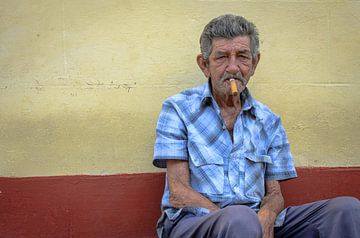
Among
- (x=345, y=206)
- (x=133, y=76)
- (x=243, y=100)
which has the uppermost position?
(x=133, y=76)

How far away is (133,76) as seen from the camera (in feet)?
11.7

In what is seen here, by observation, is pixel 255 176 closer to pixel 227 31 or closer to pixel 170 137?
pixel 170 137

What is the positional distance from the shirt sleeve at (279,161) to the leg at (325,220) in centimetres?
21

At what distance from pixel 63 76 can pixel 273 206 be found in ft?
4.30

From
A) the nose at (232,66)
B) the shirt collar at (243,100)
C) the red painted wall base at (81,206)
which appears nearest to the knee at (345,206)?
the shirt collar at (243,100)

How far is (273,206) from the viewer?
3104 millimetres

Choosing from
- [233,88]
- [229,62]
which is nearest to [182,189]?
[233,88]

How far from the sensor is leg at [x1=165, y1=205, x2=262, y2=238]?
2.49m

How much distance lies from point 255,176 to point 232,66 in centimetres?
55

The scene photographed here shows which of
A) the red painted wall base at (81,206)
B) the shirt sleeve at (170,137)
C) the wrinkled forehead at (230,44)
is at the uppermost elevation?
the wrinkled forehead at (230,44)

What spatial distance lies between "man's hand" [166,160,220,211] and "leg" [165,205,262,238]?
0.67 feet

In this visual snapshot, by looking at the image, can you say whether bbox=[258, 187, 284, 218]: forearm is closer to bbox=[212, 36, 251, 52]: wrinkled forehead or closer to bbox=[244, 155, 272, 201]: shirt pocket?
bbox=[244, 155, 272, 201]: shirt pocket

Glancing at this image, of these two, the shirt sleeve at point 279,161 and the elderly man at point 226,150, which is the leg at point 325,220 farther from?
the shirt sleeve at point 279,161

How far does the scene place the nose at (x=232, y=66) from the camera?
3094 mm
